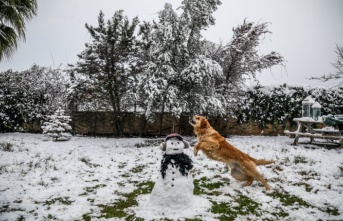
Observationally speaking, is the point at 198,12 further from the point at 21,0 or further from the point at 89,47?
the point at 21,0

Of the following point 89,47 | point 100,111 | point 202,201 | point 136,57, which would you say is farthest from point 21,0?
point 202,201

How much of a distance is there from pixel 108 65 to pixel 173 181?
8.24 metres

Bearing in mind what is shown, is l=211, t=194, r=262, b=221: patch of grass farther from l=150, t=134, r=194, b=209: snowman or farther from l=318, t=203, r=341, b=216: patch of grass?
l=318, t=203, r=341, b=216: patch of grass

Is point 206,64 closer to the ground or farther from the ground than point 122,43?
closer to the ground

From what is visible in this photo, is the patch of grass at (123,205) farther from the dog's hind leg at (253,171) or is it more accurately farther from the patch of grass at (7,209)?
the dog's hind leg at (253,171)

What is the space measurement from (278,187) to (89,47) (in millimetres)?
9477

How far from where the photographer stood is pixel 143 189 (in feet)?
16.1

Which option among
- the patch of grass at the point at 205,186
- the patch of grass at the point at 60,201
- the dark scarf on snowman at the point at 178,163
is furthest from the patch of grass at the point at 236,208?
the patch of grass at the point at 60,201

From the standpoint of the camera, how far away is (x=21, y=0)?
8547 mm

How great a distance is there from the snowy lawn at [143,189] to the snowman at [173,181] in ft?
0.47

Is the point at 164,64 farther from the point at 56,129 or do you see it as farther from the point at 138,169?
the point at 56,129

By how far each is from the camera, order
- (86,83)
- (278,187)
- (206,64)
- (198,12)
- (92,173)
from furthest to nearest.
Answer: (86,83), (198,12), (206,64), (92,173), (278,187)

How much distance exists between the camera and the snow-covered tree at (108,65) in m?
10.4

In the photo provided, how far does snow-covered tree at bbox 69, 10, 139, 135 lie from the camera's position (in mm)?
10388
